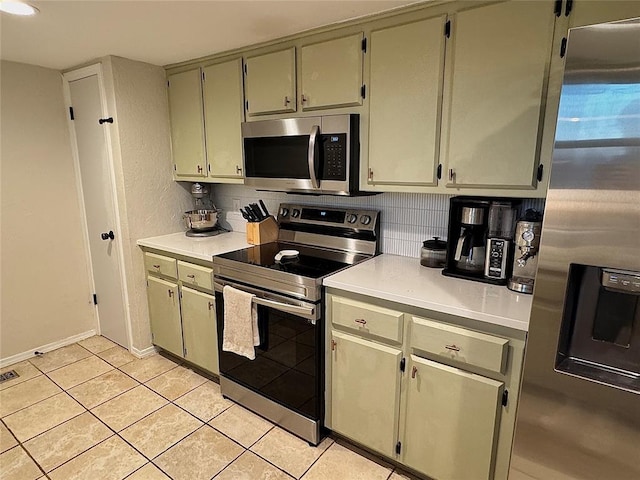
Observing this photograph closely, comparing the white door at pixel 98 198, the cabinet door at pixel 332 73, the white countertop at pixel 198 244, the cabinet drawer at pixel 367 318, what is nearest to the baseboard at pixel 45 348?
the white door at pixel 98 198

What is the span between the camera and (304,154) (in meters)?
2.10

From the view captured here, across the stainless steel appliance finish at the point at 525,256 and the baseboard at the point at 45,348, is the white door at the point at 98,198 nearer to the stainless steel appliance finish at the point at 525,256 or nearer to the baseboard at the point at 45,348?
the baseboard at the point at 45,348

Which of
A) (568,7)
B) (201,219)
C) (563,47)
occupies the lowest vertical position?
(201,219)

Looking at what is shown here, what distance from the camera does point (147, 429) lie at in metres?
2.11

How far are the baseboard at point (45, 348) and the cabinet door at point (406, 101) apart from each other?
2896 mm

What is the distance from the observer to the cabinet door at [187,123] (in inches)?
104

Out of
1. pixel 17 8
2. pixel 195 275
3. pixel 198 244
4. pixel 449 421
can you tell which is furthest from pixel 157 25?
pixel 449 421

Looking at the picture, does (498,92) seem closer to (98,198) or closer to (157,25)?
(157,25)

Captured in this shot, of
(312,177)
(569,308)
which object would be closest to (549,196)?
(569,308)

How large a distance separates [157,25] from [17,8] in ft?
1.93

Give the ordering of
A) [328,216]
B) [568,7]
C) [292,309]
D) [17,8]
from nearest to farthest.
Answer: [568,7], [17,8], [292,309], [328,216]

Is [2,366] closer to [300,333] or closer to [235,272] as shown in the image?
[235,272]

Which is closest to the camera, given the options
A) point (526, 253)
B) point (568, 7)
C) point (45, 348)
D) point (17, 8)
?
point (568, 7)

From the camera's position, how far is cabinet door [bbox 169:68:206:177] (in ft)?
8.69
